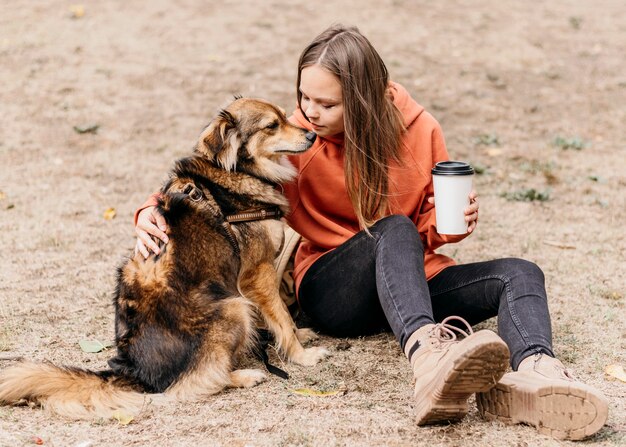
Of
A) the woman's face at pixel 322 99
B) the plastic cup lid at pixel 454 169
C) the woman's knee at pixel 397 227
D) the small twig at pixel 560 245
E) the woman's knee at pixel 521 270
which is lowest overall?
the small twig at pixel 560 245

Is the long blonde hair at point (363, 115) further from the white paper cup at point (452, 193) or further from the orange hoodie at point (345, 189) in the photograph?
the white paper cup at point (452, 193)

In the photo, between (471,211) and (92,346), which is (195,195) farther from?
(471,211)

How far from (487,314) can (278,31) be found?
26.3 ft

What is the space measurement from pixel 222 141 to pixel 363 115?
29.4 inches

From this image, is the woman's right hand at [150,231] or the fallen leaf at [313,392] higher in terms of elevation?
the woman's right hand at [150,231]

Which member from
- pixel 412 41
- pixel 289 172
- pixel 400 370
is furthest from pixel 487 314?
pixel 412 41

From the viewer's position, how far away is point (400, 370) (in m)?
3.66

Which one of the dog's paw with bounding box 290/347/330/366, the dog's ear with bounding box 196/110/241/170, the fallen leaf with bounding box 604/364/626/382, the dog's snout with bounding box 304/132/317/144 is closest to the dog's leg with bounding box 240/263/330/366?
the dog's paw with bounding box 290/347/330/366

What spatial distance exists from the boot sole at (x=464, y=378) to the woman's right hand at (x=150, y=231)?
1435mm

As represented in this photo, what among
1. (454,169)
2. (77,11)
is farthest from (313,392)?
(77,11)

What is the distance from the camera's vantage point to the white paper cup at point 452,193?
3158 mm

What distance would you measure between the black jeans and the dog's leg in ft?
0.72

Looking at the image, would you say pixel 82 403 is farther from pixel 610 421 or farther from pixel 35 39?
pixel 35 39

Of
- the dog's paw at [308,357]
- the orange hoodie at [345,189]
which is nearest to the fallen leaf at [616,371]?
the orange hoodie at [345,189]
